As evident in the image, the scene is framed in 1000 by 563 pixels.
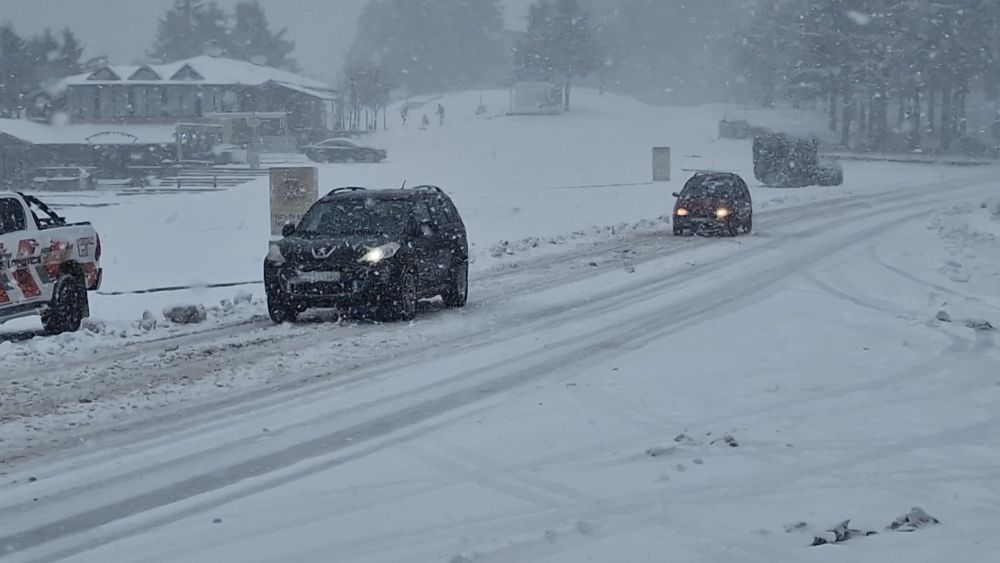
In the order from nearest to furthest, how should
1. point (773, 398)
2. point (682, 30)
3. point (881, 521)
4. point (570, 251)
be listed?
point (881, 521) < point (773, 398) < point (570, 251) < point (682, 30)

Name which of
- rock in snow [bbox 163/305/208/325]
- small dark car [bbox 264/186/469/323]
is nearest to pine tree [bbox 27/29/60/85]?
small dark car [bbox 264/186/469/323]

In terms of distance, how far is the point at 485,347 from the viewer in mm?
12781

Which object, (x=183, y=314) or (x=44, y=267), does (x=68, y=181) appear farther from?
(x=44, y=267)

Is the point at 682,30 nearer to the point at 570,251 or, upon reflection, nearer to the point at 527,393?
the point at 570,251

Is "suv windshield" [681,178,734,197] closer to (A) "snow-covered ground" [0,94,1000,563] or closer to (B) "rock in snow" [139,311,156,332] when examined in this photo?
(A) "snow-covered ground" [0,94,1000,563]

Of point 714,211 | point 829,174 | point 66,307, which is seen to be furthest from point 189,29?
point 66,307

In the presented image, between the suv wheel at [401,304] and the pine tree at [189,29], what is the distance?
12217 centimetres

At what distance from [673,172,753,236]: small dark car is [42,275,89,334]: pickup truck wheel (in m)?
17.1

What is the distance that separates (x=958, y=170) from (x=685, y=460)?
211 ft

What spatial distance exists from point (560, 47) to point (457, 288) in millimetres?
98904

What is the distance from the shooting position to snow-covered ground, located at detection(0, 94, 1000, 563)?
20.6ft

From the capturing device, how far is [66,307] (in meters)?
14.4

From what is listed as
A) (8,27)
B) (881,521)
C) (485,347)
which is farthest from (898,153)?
(881,521)

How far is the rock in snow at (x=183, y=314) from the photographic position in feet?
49.3
